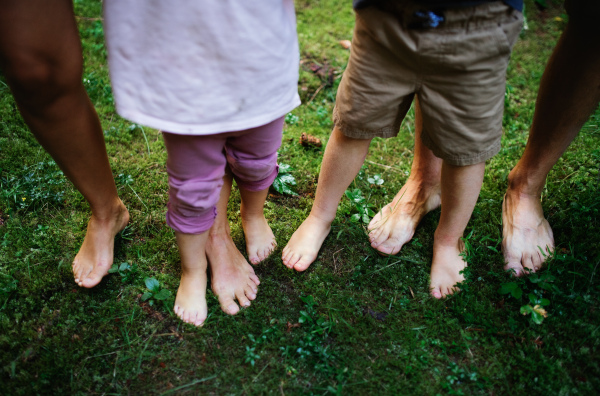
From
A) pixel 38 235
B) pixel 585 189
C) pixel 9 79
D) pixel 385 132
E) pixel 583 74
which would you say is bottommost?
pixel 38 235

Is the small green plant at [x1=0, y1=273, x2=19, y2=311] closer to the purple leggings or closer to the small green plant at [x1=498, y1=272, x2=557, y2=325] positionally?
the purple leggings

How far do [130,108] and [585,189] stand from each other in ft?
8.18

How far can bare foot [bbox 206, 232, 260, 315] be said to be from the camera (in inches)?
76.8

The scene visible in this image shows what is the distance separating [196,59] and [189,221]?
643mm

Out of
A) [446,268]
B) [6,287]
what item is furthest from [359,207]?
[6,287]

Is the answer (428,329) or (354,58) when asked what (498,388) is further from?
(354,58)

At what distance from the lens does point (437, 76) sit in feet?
5.10

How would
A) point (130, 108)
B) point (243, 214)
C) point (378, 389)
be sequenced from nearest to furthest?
point (130, 108) → point (378, 389) → point (243, 214)

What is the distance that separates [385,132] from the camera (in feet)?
5.97

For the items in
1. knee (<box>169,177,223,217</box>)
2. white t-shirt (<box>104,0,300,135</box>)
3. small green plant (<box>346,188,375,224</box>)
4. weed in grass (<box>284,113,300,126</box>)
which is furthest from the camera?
weed in grass (<box>284,113,300,126</box>)

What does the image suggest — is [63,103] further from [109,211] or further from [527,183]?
[527,183]

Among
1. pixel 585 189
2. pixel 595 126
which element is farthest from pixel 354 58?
pixel 595 126

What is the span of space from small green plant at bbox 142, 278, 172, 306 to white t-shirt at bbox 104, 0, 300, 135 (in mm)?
904

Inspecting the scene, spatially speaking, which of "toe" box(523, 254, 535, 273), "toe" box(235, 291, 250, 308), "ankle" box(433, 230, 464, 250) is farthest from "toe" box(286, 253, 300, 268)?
"toe" box(523, 254, 535, 273)
